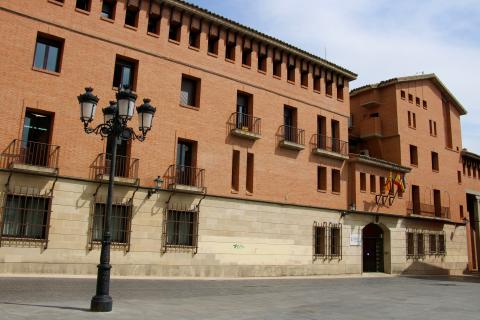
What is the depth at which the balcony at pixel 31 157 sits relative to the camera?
1540 cm

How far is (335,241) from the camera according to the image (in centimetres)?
2508

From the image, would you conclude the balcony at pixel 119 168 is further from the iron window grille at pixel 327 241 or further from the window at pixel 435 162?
the window at pixel 435 162

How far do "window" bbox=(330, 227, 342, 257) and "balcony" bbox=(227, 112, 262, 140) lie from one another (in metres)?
7.12

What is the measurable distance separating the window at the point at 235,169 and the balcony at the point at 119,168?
16.6ft

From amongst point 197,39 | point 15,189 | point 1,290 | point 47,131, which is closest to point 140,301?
point 1,290

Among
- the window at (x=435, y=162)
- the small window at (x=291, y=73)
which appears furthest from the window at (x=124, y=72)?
the window at (x=435, y=162)

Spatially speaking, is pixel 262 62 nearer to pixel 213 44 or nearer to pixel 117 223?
pixel 213 44

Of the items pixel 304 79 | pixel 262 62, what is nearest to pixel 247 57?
pixel 262 62

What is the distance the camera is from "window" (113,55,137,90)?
18.9 m

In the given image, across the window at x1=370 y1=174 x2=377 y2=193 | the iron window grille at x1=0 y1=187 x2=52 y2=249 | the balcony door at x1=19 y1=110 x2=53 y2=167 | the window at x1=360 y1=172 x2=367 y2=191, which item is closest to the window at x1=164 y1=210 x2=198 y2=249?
the iron window grille at x1=0 y1=187 x2=52 y2=249

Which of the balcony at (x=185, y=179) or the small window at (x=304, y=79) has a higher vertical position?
the small window at (x=304, y=79)

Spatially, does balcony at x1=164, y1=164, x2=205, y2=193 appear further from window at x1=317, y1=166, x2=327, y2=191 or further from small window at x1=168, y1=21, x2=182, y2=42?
window at x1=317, y1=166, x2=327, y2=191

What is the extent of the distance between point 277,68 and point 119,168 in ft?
35.1

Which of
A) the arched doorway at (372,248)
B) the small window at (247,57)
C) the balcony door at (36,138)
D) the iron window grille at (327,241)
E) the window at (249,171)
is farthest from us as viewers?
the arched doorway at (372,248)
